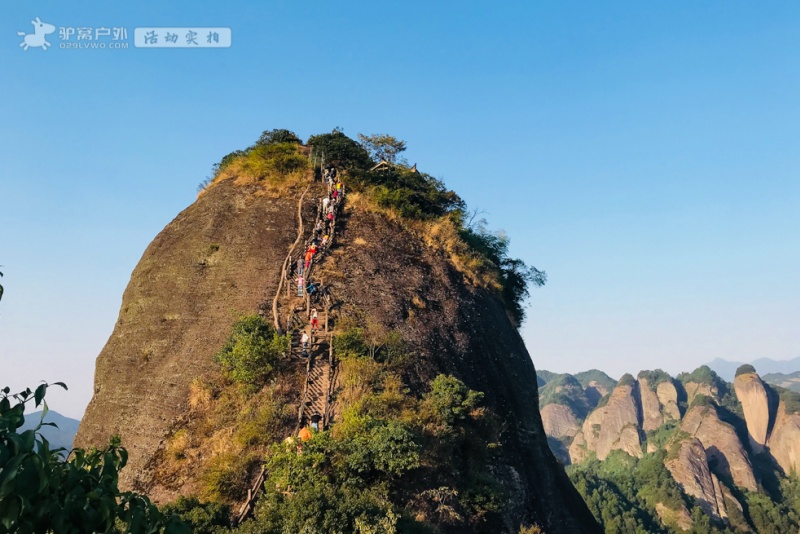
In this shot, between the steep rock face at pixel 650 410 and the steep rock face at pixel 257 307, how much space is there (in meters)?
172

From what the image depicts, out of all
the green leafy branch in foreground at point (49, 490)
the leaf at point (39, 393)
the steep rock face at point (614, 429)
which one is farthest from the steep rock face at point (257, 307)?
the steep rock face at point (614, 429)

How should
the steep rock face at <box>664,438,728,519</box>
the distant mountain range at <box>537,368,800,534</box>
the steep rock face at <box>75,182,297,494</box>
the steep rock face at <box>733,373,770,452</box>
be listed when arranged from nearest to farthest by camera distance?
the steep rock face at <box>75,182,297,494</box>
the distant mountain range at <box>537,368,800,534</box>
the steep rock face at <box>664,438,728,519</box>
the steep rock face at <box>733,373,770,452</box>

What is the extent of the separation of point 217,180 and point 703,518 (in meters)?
112

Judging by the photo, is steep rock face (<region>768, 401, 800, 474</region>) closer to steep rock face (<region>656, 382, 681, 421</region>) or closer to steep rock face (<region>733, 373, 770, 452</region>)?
steep rock face (<region>733, 373, 770, 452</region>)

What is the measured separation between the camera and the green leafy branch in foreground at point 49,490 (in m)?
3.63

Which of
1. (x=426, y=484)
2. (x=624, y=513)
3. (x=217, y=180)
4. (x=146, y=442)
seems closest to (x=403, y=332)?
(x=426, y=484)

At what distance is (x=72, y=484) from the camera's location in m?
4.32

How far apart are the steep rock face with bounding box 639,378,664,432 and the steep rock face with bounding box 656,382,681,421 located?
1.34 m

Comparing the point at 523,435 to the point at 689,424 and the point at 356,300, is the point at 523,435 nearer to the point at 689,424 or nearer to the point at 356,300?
the point at 356,300

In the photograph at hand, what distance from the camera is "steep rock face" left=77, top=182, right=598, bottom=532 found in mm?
19906

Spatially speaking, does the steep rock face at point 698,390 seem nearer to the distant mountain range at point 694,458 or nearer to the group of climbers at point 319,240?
the distant mountain range at point 694,458

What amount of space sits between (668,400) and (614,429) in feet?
66.8

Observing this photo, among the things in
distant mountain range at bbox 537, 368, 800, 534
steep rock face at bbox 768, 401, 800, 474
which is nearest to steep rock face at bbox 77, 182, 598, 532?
distant mountain range at bbox 537, 368, 800, 534

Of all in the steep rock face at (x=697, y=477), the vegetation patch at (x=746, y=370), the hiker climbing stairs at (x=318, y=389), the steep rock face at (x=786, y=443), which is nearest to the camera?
the hiker climbing stairs at (x=318, y=389)
